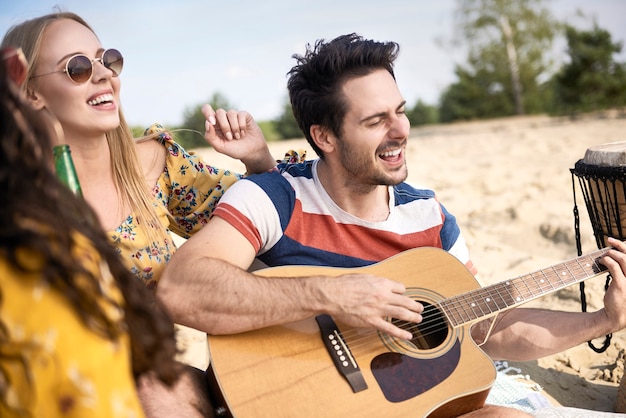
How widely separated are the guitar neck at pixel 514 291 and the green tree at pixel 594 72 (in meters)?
16.2

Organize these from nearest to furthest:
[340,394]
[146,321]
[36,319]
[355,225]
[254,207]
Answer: [36,319] → [146,321] → [340,394] → [254,207] → [355,225]

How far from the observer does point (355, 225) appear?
260 centimetres

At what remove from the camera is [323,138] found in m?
2.69

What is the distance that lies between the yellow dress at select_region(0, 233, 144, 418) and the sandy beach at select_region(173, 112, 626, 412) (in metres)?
2.69

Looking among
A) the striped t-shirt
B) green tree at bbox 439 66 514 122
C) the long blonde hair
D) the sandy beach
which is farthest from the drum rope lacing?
green tree at bbox 439 66 514 122

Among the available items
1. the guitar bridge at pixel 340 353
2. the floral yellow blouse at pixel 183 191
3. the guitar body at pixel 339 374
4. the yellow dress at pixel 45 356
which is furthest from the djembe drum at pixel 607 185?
the yellow dress at pixel 45 356

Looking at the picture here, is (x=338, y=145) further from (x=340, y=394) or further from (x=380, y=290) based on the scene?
(x=340, y=394)

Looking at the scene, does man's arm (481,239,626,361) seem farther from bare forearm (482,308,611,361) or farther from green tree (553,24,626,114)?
green tree (553,24,626,114)

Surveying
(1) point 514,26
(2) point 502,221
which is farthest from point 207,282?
(1) point 514,26

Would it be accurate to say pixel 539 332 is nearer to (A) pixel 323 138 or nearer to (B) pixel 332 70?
(A) pixel 323 138

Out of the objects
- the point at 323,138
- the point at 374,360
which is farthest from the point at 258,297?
the point at 323,138

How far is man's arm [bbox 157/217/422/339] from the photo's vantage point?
2.14 meters

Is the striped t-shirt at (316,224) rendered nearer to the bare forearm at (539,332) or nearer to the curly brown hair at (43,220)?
the bare forearm at (539,332)

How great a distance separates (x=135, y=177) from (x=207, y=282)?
25.1 inches
